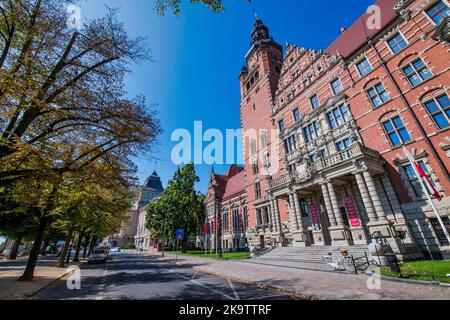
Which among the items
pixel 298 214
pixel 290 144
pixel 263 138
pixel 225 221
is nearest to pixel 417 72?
pixel 290 144

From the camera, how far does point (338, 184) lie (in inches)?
728

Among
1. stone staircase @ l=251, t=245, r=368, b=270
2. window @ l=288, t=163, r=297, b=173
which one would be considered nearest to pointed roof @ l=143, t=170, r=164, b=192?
window @ l=288, t=163, r=297, b=173

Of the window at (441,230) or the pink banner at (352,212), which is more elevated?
the pink banner at (352,212)

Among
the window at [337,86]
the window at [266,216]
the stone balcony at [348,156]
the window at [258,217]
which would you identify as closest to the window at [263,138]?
the window at [266,216]

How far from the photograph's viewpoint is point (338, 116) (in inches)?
793

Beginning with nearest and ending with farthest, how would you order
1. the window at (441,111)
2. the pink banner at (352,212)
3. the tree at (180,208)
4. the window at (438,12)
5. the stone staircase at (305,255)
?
the window at (441,111) < the stone staircase at (305,255) < the window at (438,12) < the pink banner at (352,212) < the tree at (180,208)

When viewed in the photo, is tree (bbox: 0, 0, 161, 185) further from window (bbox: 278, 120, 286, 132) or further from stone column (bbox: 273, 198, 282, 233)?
window (bbox: 278, 120, 286, 132)

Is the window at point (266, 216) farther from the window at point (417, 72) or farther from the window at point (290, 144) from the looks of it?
the window at point (417, 72)

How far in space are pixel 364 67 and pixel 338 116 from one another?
15.5ft

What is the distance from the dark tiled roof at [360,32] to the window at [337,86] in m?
2.39

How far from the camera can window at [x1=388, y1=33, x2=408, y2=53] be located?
15.9 m

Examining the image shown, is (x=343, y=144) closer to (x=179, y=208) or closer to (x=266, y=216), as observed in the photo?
(x=266, y=216)

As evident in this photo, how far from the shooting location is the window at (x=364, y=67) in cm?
1812
